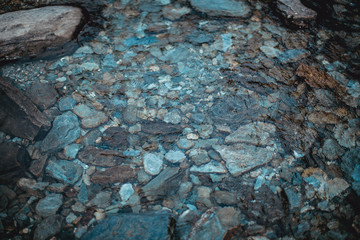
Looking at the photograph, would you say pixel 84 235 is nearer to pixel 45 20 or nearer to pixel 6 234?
pixel 6 234

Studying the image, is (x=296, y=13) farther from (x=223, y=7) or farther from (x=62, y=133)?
(x=62, y=133)

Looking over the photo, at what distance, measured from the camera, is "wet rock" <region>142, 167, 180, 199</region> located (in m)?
1.46

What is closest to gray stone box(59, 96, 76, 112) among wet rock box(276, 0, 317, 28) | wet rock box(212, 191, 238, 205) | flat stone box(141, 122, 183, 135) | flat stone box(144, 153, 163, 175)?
flat stone box(141, 122, 183, 135)

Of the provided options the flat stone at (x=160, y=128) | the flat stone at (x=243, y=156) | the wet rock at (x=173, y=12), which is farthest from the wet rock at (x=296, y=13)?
the flat stone at (x=160, y=128)

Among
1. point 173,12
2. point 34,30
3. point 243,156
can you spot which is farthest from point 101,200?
point 173,12

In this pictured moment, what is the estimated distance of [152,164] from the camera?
1567mm

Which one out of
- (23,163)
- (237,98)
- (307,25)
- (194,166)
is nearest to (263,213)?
(194,166)

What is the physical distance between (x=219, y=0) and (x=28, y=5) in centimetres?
198

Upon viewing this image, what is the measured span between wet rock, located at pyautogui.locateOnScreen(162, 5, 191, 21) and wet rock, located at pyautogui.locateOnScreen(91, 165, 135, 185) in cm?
165

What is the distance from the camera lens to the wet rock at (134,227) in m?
1.28

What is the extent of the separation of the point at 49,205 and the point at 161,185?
636 millimetres

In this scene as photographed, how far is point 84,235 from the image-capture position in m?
1.30

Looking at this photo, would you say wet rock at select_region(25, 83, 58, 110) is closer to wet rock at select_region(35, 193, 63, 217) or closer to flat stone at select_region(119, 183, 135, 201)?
wet rock at select_region(35, 193, 63, 217)

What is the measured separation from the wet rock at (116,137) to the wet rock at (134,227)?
474mm
